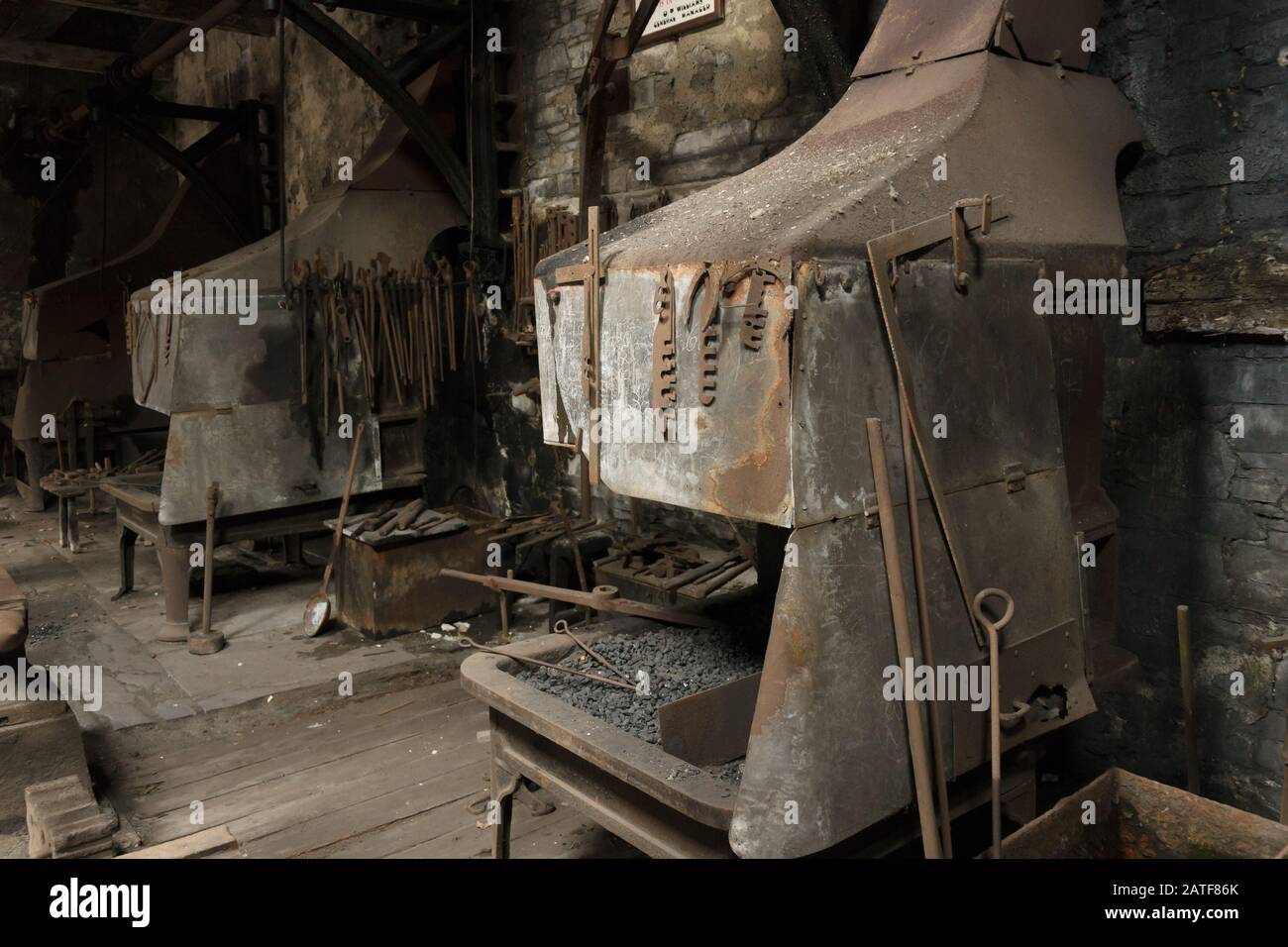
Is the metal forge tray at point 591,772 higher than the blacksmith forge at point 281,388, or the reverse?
the blacksmith forge at point 281,388

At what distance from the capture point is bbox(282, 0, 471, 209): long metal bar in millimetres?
5617

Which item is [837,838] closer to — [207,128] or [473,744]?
[473,744]

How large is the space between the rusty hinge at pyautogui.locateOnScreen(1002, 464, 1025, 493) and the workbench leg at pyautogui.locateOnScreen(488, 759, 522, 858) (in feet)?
4.96

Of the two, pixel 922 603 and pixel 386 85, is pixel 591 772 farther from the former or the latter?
pixel 386 85

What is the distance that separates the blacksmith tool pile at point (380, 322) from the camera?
19.3ft

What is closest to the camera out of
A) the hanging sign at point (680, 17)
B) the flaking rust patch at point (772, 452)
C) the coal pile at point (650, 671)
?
the flaking rust patch at point (772, 452)

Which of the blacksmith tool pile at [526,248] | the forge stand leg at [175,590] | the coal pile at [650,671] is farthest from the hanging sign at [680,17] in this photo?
the forge stand leg at [175,590]

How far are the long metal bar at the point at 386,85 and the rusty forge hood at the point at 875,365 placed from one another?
3.52 meters

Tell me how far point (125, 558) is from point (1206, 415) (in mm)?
5697

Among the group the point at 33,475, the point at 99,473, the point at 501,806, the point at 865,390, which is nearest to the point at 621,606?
the point at 501,806

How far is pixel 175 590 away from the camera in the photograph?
220 inches

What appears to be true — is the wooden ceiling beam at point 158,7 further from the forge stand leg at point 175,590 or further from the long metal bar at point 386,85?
the forge stand leg at point 175,590

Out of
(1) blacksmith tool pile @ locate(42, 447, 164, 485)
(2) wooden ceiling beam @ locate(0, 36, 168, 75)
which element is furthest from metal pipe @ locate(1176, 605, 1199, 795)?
(2) wooden ceiling beam @ locate(0, 36, 168, 75)
